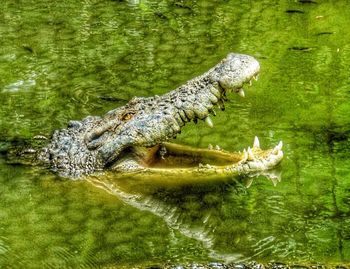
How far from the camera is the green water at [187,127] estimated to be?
5.23 m

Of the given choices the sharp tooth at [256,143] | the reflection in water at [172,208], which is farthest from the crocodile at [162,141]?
the reflection in water at [172,208]

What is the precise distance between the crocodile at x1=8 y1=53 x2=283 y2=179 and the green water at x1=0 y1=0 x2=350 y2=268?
0.15m

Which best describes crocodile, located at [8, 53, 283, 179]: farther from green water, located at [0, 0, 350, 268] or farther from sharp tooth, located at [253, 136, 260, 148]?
green water, located at [0, 0, 350, 268]

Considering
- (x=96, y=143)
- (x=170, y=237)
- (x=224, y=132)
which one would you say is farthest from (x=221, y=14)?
(x=170, y=237)

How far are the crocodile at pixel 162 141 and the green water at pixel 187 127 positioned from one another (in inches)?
6.1

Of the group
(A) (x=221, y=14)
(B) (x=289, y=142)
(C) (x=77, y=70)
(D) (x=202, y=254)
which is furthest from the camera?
(A) (x=221, y=14)

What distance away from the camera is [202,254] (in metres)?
5.07

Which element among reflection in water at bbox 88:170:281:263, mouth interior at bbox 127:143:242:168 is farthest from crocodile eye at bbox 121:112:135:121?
reflection in water at bbox 88:170:281:263

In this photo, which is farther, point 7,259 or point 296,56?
point 296,56

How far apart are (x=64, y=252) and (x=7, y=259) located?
1.26 feet

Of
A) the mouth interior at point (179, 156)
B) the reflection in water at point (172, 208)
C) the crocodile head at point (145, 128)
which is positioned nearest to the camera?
the reflection in water at point (172, 208)

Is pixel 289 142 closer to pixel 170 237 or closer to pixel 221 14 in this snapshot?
pixel 170 237

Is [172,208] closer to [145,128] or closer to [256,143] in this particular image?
[145,128]

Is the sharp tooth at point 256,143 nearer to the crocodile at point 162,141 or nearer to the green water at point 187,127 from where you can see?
the crocodile at point 162,141
